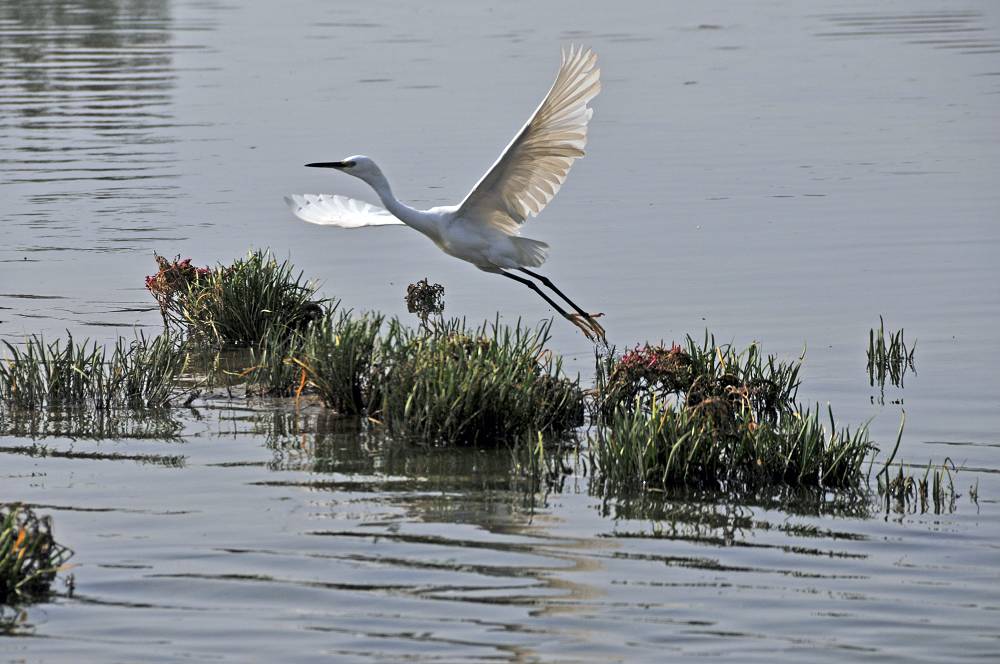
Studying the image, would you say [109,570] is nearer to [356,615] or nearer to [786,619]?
[356,615]

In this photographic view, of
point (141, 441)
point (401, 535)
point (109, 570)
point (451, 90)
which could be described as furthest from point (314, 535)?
point (451, 90)

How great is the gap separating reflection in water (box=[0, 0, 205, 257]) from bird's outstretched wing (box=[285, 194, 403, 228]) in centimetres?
547

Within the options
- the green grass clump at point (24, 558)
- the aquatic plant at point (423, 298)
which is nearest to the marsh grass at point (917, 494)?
the green grass clump at point (24, 558)

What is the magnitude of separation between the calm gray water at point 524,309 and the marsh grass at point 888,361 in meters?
0.11

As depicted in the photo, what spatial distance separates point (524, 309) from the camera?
13.2 meters

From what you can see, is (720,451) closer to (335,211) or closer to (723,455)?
(723,455)

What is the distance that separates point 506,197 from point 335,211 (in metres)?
1.45

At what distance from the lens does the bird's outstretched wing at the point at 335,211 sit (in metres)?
11.2

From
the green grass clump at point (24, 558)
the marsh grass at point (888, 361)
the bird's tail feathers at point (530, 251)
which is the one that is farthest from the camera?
A: the bird's tail feathers at point (530, 251)

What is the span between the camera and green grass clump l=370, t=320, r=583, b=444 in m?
8.57

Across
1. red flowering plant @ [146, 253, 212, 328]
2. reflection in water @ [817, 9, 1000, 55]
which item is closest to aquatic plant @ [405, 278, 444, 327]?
red flowering plant @ [146, 253, 212, 328]

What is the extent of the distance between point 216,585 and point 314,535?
2.40ft

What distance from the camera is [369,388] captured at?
9.18 metres

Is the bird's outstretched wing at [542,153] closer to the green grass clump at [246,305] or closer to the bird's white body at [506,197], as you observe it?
the bird's white body at [506,197]
